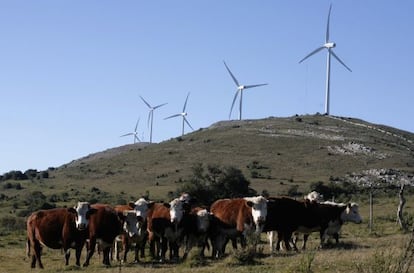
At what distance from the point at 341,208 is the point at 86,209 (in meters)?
9.21

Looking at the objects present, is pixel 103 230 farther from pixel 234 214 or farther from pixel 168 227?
pixel 234 214

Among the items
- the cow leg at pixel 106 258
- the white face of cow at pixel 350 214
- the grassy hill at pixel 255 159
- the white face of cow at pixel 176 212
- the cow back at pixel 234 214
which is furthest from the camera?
the grassy hill at pixel 255 159

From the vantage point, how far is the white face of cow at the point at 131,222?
22.8 meters

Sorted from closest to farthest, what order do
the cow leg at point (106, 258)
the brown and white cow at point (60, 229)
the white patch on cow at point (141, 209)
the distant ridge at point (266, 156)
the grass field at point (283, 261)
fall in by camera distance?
the grass field at point (283, 261), the cow leg at point (106, 258), the brown and white cow at point (60, 229), the white patch on cow at point (141, 209), the distant ridge at point (266, 156)

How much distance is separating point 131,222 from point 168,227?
1.15m

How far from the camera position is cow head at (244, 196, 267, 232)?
2241 centimetres

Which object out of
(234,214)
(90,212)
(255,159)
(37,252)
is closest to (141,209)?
(90,212)

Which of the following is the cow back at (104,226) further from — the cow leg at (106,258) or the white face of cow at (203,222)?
the white face of cow at (203,222)

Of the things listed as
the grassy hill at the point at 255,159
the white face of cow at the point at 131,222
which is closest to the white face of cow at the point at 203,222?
the white face of cow at the point at 131,222

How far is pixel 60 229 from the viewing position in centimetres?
2261

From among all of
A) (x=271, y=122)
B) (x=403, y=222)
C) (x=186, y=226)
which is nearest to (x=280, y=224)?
(x=186, y=226)

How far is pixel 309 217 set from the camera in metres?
24.6

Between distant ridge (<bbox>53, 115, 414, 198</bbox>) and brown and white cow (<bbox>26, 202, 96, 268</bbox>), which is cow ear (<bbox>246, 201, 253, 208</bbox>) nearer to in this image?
brown and white cow (<bbox>26, 202, 96, 268</bbox>)

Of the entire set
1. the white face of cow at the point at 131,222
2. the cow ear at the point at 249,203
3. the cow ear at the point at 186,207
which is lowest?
the white face of cow at the point at 131,222
